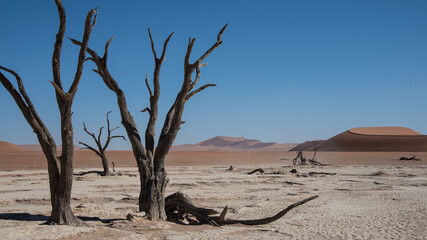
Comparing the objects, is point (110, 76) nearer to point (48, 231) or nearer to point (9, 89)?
point (9, 89)

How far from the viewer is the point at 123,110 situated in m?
7.21

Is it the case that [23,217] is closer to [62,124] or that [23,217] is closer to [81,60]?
[62,124]

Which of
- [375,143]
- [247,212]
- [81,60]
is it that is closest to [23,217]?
[81,60]

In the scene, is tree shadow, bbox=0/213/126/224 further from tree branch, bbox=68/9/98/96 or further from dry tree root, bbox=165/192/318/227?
tree branch, bbox=68/9/98/96

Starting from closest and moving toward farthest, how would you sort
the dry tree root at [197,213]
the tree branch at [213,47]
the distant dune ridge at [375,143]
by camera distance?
the dry tree root at [197,213] → the tree branch at [213,47] → the distant dune ridge at [375,143]

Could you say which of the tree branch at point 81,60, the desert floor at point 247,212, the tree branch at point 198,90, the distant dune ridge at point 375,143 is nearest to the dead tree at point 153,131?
the tree branch at point 198,90

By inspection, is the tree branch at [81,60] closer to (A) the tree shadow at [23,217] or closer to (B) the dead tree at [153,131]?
(B) the dead tree at [153,131]

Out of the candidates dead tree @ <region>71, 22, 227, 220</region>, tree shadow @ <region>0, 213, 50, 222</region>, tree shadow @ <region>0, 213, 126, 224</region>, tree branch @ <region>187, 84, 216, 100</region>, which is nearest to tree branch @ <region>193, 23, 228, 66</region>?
dead tree @ <region>71, 22, 227, 220</region>

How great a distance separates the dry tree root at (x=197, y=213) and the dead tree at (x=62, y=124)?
71.1 inches

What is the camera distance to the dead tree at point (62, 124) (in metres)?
5.77

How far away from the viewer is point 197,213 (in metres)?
7.08

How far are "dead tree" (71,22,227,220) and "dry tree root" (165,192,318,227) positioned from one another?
320 mm

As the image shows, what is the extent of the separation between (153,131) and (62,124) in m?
1.86

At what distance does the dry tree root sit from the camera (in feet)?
22.3
